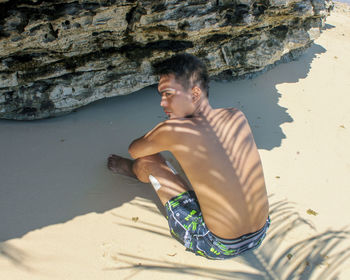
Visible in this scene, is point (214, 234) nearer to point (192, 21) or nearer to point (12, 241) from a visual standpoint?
point (12, 241)

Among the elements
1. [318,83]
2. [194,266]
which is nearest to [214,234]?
[194,266]

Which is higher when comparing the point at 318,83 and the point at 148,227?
the point at 318,83

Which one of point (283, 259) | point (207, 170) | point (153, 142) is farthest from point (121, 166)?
point (283, 259)

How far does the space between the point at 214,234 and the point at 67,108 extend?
7.92 feet

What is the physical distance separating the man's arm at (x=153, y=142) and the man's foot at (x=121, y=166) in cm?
43

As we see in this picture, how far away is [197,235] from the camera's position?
220cm

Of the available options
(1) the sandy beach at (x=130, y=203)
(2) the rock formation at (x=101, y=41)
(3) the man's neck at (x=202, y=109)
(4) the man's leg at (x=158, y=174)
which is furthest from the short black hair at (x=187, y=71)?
(1) the sandy beach at (x=130, y=203)

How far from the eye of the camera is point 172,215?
2.27 m

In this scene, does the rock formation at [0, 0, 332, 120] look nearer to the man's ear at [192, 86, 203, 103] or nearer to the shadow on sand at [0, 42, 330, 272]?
the shadow on sand at [0, 42, 330, 272]

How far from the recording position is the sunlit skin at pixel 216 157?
6.53ft

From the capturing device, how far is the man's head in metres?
2.19

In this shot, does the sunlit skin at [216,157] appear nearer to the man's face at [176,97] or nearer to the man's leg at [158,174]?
the man's face at [176,97]

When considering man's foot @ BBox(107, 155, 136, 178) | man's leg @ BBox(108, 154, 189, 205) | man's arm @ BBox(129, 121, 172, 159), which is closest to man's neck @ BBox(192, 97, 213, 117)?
man's arm @ BBox(129, 121, 172, 159)

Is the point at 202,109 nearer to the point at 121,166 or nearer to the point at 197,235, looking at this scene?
the point at 197,235
